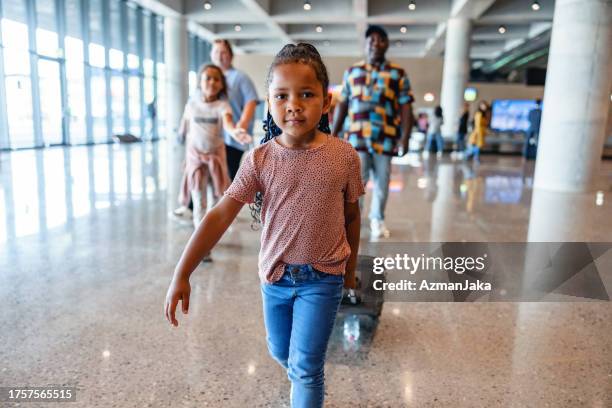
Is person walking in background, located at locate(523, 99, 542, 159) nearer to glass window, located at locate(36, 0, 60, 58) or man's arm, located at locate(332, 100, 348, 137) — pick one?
man's arm, located at locate(332, 100, 348, 137)

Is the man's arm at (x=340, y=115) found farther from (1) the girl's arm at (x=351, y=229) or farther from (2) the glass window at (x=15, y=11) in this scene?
(2) the glass window at (x=15, y=11)

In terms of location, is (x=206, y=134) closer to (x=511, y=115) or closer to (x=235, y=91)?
(x=235, y=91)

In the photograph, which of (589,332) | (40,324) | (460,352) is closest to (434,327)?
(460,352)

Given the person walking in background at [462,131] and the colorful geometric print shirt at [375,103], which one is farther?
the person walking in background at [462,131]

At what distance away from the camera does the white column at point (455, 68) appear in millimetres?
18875

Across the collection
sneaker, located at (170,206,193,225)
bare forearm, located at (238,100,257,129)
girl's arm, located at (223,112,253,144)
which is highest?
bare forearm, located at (238,100,257,129)

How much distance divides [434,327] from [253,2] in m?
16.7

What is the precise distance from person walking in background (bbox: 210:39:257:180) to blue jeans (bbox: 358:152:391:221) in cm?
112

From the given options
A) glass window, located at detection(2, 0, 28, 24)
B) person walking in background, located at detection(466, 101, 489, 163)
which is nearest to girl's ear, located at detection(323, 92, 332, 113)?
person walking in background, located at detection(466, 101, 489, 163)

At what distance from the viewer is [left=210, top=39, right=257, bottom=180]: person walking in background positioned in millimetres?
4359

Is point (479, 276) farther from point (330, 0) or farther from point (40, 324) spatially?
point (330, 0)

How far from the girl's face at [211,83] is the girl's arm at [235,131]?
8.4 inches

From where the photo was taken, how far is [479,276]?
380 cm

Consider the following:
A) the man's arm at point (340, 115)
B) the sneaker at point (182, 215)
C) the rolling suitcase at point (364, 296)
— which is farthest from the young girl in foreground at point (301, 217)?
the sneaker at point (182, 215)
